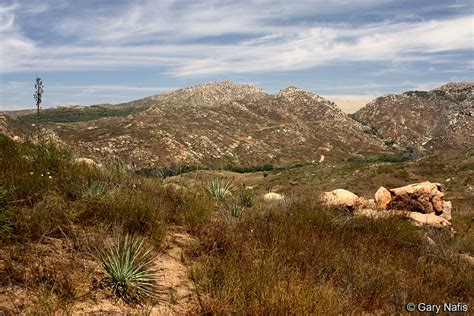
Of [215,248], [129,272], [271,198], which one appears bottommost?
[271,198]

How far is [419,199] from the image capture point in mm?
11859

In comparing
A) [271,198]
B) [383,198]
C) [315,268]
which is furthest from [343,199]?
[315,268]

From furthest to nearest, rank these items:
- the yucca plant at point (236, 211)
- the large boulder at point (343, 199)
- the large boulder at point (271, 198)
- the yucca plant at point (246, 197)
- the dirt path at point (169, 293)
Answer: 1. the large boulder at point (343, 199)
2. the large boulder at point (271, 198)
3. the yucca plant at point (246, 197)
4. the yucca plant at point (236, 211)
5. the dirt path at point (169, 293)

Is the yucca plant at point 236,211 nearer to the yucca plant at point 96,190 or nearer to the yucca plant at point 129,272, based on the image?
the yucca plant at point 96,190

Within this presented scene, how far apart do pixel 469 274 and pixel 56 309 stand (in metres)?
5.33

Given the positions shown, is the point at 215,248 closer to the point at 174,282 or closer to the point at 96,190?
the point at 174,282

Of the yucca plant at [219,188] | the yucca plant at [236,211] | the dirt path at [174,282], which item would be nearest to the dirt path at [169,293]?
the dirt path at [174,282]

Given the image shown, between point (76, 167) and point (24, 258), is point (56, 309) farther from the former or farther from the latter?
point (76, 167)

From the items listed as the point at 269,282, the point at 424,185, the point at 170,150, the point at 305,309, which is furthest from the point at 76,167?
the point at 170,150

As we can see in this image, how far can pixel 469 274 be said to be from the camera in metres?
5.52

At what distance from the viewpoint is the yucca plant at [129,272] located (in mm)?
3957

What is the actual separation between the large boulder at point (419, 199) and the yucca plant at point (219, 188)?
17.8 feet

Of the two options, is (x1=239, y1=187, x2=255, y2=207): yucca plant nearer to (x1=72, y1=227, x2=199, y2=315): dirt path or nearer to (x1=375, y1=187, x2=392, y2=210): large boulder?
(x1=72, y1=227, x2=199, y2=315): dirt path

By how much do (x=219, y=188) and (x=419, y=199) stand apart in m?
6.71
